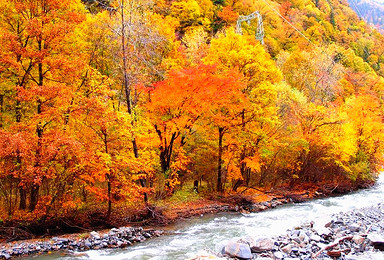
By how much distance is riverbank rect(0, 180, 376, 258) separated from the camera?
12.7 metres

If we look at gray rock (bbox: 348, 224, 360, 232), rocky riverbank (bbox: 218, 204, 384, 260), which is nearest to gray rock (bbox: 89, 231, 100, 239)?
rocky riverbank (bbox: 218, 204, 384, 260)

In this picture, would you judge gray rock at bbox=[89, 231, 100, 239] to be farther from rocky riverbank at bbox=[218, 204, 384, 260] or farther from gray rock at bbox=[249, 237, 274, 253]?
gray rock at bbox=[249, 237, 274, 253]

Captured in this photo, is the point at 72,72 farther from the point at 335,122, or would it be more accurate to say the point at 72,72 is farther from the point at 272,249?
the point at 335,122

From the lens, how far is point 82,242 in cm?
1319

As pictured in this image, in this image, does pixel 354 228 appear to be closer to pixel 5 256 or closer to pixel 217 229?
pixel 217 229

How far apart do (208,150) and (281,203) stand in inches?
278

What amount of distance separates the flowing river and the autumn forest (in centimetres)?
283

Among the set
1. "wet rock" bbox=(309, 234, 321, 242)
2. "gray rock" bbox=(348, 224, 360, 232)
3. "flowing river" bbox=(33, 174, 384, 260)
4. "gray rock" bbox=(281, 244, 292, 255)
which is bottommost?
Answer: "flowing river" bbox=(33, 174, 384, 260)

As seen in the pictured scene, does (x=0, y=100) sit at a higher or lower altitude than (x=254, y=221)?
higher

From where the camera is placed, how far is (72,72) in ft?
49.0

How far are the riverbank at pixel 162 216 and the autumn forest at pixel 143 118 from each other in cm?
138

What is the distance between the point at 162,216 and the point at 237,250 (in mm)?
8001

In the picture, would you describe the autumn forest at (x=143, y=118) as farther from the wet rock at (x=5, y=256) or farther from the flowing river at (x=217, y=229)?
the flowing river at (x=217, y=229)

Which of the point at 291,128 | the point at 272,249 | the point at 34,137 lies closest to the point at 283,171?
the point at 291,128
